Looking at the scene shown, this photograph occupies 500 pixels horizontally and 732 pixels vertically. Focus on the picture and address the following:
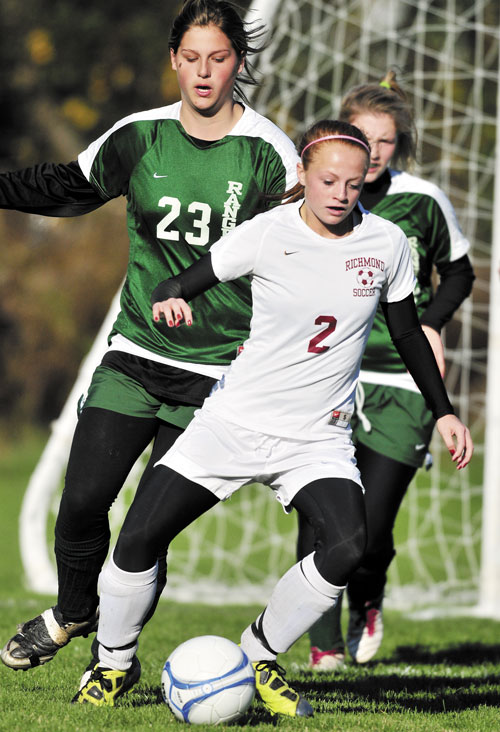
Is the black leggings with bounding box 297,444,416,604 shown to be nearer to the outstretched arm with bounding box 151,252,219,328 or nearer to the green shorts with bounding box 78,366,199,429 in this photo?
the green shorts with bounding box 78,366,199,429

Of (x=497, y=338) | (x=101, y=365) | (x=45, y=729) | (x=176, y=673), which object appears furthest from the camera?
(x=497, y=338)

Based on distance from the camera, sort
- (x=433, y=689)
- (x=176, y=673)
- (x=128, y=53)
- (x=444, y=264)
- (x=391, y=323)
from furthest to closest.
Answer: (x=128, y=53), (x=444, y=264), (x=433, y=689), (x=391, y=323), (x=176, y=673)

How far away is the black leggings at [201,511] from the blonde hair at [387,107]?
2.21 metres

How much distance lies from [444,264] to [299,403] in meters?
2.01

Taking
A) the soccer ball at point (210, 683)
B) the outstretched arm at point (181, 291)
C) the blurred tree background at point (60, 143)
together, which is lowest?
the blurred tree background at point (60, 143)

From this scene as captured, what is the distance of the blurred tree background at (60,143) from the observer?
23938 mm

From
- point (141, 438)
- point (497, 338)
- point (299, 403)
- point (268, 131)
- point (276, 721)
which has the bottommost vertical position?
point (497, 338)

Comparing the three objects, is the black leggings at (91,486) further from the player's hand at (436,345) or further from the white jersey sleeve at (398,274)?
the player's hand at (436,345)

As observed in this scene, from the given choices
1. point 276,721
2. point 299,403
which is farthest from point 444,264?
point 276,721

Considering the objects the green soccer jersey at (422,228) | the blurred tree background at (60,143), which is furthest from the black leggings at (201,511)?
the blurred tree background at (60,143)

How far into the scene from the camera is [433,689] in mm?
5004

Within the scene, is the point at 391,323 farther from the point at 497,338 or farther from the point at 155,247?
the point at 497,338

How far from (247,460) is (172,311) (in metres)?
0.61

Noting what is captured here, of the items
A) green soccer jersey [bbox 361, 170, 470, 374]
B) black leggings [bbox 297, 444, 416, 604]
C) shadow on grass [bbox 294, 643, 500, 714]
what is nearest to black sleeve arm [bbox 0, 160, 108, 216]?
green soccer jersey [bbox 361, 170, 470, 374]
